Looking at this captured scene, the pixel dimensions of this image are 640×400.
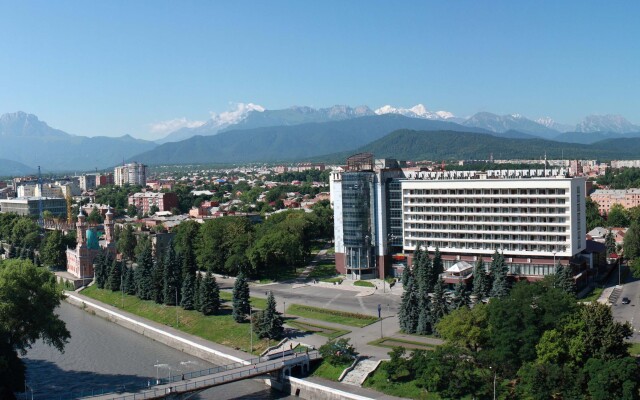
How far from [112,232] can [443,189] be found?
50.1m

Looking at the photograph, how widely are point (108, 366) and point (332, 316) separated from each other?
61.7ft

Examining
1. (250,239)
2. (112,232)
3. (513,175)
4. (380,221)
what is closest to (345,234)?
(380,221)

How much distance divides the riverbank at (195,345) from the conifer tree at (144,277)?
9.38 ft

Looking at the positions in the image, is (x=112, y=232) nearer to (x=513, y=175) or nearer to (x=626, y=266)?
(x=513, y=175)

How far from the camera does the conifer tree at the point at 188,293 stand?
6388 cm

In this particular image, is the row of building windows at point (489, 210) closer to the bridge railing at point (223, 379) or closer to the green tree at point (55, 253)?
the bridge railing at point (223, 379)

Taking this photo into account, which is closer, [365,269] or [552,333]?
[552,333]

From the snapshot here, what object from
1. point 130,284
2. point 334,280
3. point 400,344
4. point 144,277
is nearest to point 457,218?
point 334,280

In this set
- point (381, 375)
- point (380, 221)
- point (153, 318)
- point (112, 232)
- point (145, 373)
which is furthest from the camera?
point (112, 232)

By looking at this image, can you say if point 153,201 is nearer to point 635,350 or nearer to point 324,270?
point 324,270

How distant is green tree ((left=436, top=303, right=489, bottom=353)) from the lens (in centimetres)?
4397

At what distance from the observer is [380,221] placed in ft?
250

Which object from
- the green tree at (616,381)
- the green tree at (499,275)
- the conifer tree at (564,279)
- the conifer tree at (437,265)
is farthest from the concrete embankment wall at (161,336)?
the conifer tree at (564,279)

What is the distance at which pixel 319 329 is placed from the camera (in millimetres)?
55531
